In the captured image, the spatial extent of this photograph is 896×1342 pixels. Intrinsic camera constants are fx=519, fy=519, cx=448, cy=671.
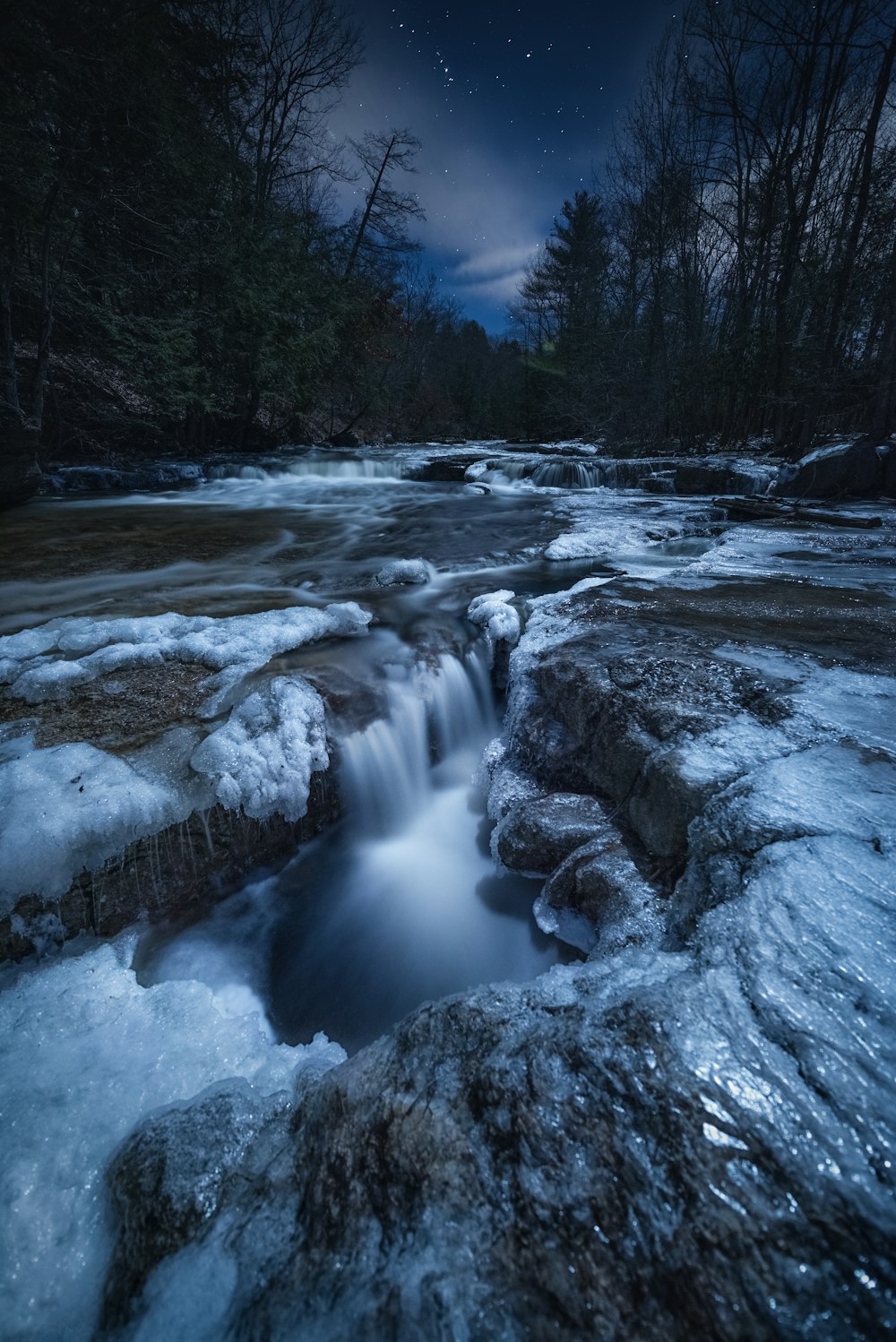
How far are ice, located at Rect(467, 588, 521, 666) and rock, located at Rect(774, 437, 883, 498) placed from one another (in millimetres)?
6167

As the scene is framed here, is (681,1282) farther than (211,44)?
No

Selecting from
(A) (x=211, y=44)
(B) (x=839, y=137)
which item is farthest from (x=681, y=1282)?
(B) (x=839, y=137)

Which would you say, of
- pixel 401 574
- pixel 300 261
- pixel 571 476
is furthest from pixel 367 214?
pixel 401 574

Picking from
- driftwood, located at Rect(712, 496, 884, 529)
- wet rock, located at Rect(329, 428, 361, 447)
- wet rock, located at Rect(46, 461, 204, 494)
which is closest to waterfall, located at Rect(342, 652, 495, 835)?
driftwood, located at Rect(712, 496, 884, 529)

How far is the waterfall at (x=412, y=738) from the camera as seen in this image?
2713mm

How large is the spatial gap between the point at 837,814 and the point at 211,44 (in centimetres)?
1688

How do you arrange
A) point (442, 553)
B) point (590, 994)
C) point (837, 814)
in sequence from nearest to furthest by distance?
1. point (590, 994)
2. point (837, 814)
3. point (442, 553)

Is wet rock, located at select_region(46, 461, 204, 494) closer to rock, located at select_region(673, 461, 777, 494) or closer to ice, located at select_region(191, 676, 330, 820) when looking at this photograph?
ice, located at select_region(191, 676, 330, 820)

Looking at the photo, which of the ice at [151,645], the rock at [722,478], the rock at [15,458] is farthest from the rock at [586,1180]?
the rock at [722,478]

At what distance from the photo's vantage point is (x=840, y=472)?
291 inches

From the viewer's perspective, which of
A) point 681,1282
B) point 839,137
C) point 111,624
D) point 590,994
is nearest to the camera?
point 681,1282

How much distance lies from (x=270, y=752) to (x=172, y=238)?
9518 mm

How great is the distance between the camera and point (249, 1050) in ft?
4.90

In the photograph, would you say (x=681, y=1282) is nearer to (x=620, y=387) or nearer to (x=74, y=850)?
(x=74, y=850)
